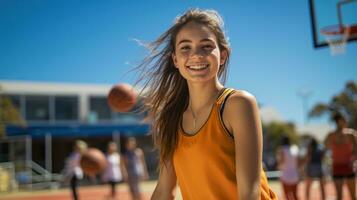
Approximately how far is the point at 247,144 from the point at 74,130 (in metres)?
30.9

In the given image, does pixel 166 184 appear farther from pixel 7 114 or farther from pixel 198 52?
pixel 7 114

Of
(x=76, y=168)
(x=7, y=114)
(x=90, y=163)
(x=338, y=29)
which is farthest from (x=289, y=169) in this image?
(x=7, y=114)

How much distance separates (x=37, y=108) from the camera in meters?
37.9

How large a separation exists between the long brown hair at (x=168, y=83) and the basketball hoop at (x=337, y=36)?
948cm

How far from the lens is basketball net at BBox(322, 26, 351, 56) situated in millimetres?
11936

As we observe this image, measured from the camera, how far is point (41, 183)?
93.9ft

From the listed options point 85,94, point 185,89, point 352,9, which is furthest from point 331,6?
point 85,94

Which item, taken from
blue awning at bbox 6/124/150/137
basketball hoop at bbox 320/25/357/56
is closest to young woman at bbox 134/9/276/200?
basketball hoop at bbox 320/25/357/56

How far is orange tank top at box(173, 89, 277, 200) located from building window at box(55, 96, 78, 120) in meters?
37.5

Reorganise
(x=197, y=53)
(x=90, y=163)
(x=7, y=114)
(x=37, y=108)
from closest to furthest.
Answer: (x=197, y=53)
(x=90, y=163)
(x=7, y=114)
(x=37, y=108)

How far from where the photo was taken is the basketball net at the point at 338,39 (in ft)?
39.2

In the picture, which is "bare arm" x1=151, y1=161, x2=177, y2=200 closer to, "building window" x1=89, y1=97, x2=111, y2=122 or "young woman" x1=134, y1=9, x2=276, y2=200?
"young woman" x1=134, y1=9, x2=276, y2=200

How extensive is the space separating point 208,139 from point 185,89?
25.2 inches

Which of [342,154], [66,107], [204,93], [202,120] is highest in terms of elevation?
[66,107]
